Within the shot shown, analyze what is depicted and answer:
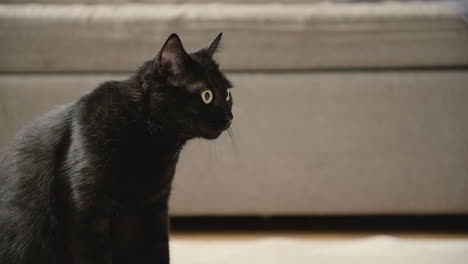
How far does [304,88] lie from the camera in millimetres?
1398

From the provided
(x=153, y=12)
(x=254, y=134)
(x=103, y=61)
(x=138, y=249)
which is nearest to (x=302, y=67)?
(x=254, y=134)

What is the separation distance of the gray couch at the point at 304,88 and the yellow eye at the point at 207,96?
500 millimetres

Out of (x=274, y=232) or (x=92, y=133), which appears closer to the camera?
(x=92, y=133)

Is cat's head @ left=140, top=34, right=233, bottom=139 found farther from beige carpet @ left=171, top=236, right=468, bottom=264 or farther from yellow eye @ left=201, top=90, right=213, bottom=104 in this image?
beige carpet @ left=171, top=236, right=468, bottom=264

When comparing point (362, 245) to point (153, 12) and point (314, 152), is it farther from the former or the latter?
point (153, 12)

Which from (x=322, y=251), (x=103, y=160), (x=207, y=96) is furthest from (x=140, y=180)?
(x=322, y=251)

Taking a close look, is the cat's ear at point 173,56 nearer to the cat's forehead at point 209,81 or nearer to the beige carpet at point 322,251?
the cat's forehead at point 209,81

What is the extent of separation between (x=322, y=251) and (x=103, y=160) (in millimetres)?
651

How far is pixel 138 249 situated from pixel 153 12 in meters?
0.68

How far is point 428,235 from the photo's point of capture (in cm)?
146

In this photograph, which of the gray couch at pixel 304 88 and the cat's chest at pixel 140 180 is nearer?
the cat's chest at pixel 140 180

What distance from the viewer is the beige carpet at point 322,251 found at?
47.9 inches

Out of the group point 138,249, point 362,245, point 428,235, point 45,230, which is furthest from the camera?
point 428,235

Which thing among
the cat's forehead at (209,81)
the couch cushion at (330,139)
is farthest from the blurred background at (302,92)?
the cat's forehead at (209,81)
